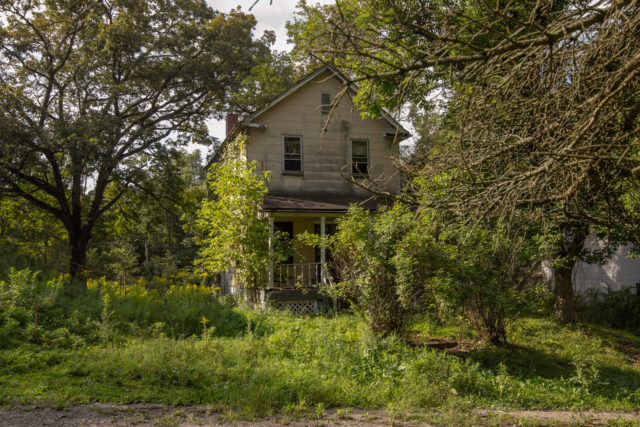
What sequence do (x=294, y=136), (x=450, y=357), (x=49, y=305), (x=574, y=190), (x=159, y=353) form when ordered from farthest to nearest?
(x=294, y=136) → (x=49, y=305) → (x=450, y=357) → (x=159, y=353) → (x=574, y=190)

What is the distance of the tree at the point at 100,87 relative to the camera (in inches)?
699

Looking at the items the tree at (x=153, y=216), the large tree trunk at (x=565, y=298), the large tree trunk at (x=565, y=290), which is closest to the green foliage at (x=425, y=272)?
the large tree trunk at (x=565, y=290)

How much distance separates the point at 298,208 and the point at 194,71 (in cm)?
1027

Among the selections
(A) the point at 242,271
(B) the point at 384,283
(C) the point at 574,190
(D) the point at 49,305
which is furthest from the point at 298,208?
(C) the point at 574,190

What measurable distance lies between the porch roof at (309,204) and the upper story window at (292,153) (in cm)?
125

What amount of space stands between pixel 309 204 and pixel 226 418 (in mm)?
10267

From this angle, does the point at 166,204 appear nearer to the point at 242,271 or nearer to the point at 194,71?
the point at 194,71

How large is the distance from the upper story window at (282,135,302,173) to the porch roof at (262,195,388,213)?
1252 mm

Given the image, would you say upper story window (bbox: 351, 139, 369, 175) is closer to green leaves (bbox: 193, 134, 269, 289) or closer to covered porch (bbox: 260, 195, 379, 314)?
covered porch (bbox: 260, 195, 379, 314)

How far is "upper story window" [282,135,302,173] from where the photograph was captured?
55.1 feet

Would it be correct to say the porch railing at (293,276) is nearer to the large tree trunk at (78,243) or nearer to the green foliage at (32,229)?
the large tree trunk at (78,243)

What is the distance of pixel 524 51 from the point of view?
383 centimetres

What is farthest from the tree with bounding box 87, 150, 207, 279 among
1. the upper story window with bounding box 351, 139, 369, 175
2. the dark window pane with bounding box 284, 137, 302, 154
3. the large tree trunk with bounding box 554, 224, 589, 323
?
the large tree trunk with bounding box 554, 224, 589, 323

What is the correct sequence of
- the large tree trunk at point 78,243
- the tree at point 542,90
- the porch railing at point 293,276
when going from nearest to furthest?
the tree at point 542,90, the porch railing at point 293,276, the large tree trunk at point 78,243
